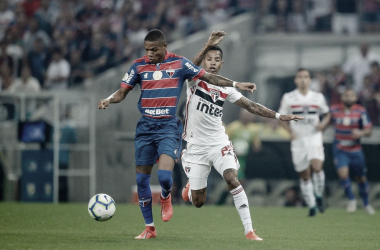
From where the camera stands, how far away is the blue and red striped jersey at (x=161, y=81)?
867 cm

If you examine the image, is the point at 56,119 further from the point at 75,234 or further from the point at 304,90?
the point at 75,234

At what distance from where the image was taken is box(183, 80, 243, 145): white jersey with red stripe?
9273 mm

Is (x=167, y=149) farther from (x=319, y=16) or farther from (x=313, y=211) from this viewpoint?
(x=319, y=16)

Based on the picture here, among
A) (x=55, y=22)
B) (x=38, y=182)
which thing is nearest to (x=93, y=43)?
(x=55, y=22)

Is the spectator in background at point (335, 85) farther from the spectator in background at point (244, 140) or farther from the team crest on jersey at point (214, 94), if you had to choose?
the team crest on jersey at point (214, 94)

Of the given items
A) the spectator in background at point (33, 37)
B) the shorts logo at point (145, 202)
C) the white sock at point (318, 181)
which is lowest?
the white sock at point (318, 181)

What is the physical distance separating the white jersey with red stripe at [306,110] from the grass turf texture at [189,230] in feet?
5.02

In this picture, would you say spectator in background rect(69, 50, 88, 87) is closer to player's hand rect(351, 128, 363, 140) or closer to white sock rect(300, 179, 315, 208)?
player's hand rect(351, 128, 363, 140)

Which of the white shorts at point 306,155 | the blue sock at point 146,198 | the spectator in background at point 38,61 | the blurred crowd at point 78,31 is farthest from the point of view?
the spectator in background at point 38,61

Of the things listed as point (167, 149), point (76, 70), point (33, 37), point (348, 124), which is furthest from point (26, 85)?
point (167, 149)

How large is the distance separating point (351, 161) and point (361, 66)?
479 centimetres

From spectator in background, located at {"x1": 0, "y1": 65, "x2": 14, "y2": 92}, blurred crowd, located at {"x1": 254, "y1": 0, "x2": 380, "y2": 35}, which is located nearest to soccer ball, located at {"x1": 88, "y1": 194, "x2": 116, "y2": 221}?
spectator in background, located at {"x1": 0, "y1": 65, "x2": 14, "y2": 92}

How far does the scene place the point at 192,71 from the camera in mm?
8734

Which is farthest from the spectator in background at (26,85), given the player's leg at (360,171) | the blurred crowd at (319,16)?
the player's leg at (360,171)
